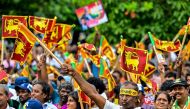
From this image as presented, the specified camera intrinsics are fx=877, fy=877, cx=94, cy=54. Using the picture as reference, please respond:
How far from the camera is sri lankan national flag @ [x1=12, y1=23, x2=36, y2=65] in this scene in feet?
40.5

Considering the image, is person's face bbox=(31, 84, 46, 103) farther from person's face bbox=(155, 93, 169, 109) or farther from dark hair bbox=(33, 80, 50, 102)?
person's face bbox=(155, 93, 169, 109)

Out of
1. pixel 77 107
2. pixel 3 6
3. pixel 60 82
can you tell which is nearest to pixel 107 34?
pixel 3 6

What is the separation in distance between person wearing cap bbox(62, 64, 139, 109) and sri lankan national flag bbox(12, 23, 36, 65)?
6.83 feet

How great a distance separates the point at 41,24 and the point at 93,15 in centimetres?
471

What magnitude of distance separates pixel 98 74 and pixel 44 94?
3007mm

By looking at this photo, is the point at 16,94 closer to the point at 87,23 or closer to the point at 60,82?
the point at 60,82

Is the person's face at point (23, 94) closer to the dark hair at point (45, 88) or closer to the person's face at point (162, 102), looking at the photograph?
the dark hair at point (45, 88)

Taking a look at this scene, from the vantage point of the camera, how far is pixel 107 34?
20.3 meters

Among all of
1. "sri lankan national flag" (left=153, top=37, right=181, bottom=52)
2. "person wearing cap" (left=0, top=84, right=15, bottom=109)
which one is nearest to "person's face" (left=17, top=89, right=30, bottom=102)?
"person wearing cap" (left=0, top=84, right=15, bottom=109)

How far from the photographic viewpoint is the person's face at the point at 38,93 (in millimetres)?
12211

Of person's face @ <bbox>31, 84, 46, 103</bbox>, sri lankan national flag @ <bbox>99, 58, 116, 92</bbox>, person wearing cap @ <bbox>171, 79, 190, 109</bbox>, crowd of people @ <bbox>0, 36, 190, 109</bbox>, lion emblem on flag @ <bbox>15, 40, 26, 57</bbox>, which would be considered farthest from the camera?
sri lankan national flag @ <bbox>99, 58, 116, 92</bbox>

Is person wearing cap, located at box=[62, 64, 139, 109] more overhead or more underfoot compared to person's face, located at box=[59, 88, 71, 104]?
more overhead

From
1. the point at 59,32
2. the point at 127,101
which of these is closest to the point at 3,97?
the point at 127,101

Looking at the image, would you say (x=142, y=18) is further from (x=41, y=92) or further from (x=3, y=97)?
(x=3, y=97)
